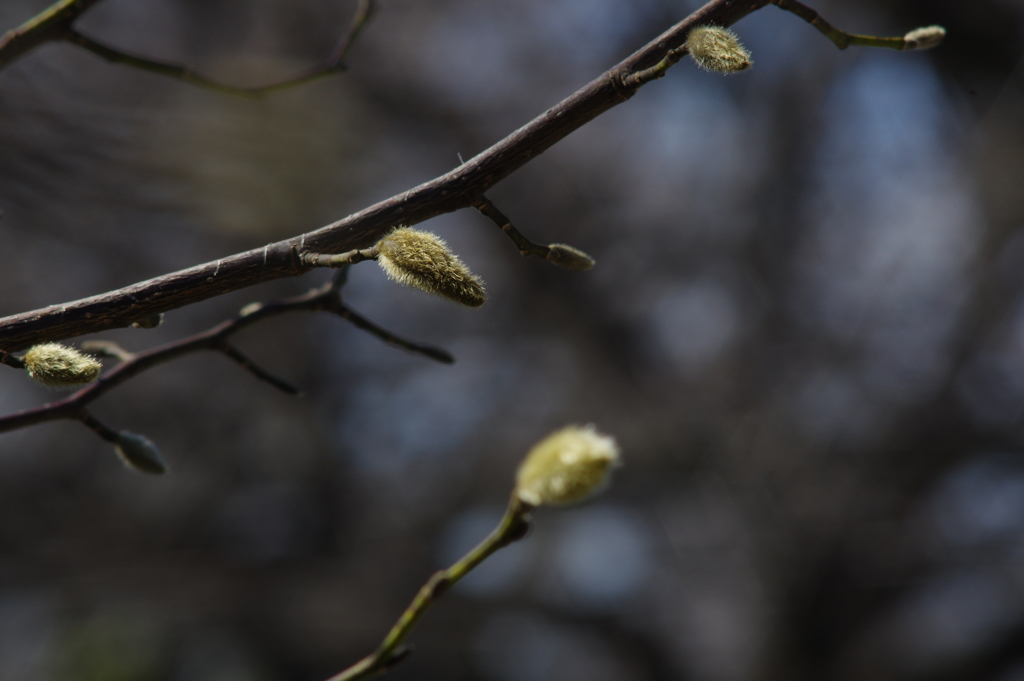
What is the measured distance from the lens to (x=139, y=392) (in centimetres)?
228

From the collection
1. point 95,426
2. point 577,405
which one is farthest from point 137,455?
point 577,405

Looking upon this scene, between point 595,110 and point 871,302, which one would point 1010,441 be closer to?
point 871,302

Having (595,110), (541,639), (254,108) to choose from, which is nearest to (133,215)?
(254,108)

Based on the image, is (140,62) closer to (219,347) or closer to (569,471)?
(219,347)

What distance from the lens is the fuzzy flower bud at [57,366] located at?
293mm

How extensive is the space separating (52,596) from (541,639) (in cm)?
159

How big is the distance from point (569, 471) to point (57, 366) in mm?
225

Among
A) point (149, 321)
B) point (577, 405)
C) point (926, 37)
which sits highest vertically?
point (926, 37)

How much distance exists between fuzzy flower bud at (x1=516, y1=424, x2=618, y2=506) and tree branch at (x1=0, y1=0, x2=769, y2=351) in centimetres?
12

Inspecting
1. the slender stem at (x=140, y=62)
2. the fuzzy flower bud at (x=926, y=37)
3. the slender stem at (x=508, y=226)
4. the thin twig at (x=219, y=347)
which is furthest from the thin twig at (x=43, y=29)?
the fuzzy flower bud at (x=926, y=37)

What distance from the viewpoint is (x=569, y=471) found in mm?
318

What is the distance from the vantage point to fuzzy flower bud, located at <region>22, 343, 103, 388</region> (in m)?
0.29

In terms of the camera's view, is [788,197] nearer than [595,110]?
No

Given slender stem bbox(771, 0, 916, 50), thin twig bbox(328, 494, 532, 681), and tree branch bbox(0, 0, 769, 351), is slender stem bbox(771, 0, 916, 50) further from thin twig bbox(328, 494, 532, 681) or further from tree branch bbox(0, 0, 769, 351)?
thin twig bbox(328, 494, 532, 681)
